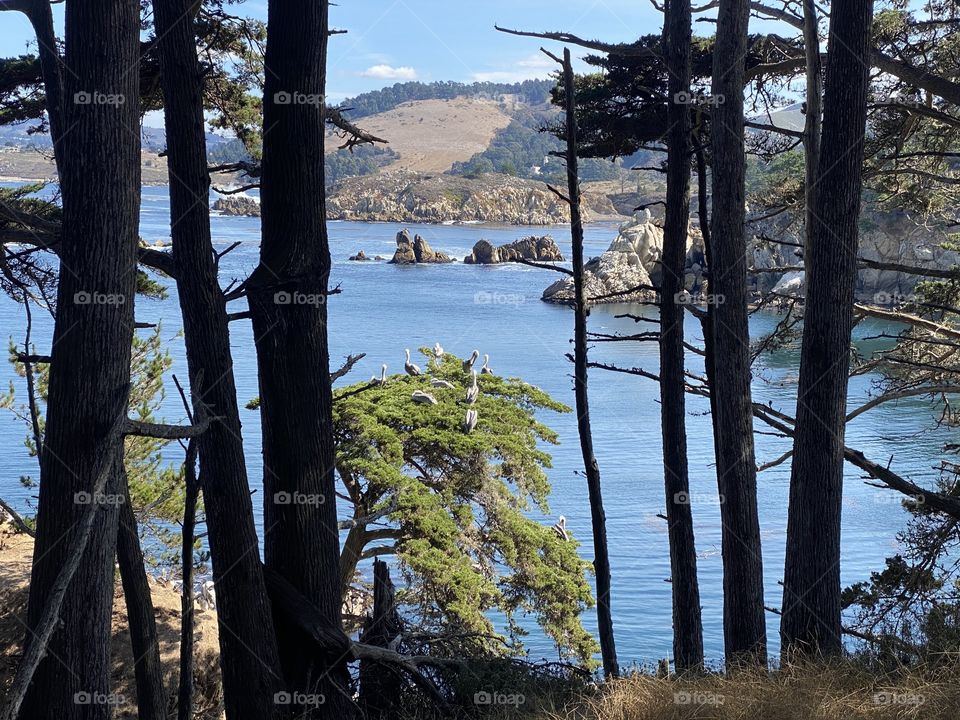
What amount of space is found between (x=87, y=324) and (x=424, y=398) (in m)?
11.1

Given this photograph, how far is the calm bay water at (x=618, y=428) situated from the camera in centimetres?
2078

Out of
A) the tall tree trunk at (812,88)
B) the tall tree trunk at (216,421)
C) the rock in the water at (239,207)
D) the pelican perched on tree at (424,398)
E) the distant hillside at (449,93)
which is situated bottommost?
the pelican perched on tree at (424,398)

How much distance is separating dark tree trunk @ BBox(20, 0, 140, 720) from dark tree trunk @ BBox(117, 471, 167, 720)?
196 centimetres

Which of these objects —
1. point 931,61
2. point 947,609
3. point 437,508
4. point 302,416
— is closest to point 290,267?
point 302,416

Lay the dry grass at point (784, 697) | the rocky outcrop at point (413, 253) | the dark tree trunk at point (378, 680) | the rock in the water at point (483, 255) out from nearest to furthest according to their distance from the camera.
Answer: the dry grass at point (784, 697) < the dark tree trunk at point (378, 680) < the rocky outcrop at point (413, 253) < the rock in the water at point (483, 255)

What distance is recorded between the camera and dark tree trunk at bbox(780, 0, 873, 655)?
19.1 ft

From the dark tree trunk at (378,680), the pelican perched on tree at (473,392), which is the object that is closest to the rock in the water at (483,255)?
the pelican perched on tree at (473,392)

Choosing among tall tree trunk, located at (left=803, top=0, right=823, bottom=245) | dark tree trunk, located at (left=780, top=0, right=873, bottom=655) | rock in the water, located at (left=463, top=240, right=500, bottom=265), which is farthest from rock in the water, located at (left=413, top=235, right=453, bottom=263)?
dark tree trunk, located at (left=780, top=0, right=873, bottom=655)

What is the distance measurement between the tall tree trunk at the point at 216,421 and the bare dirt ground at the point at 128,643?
15.0 feet

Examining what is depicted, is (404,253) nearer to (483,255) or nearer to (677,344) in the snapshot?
(483,255)

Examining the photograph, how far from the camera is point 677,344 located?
8305 mm

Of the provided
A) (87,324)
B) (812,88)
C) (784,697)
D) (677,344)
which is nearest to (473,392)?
(677,344)

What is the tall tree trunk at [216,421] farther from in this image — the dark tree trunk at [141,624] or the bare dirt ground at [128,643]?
the bare dirt ground at [128,643]

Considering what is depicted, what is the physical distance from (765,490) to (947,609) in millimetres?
21206
